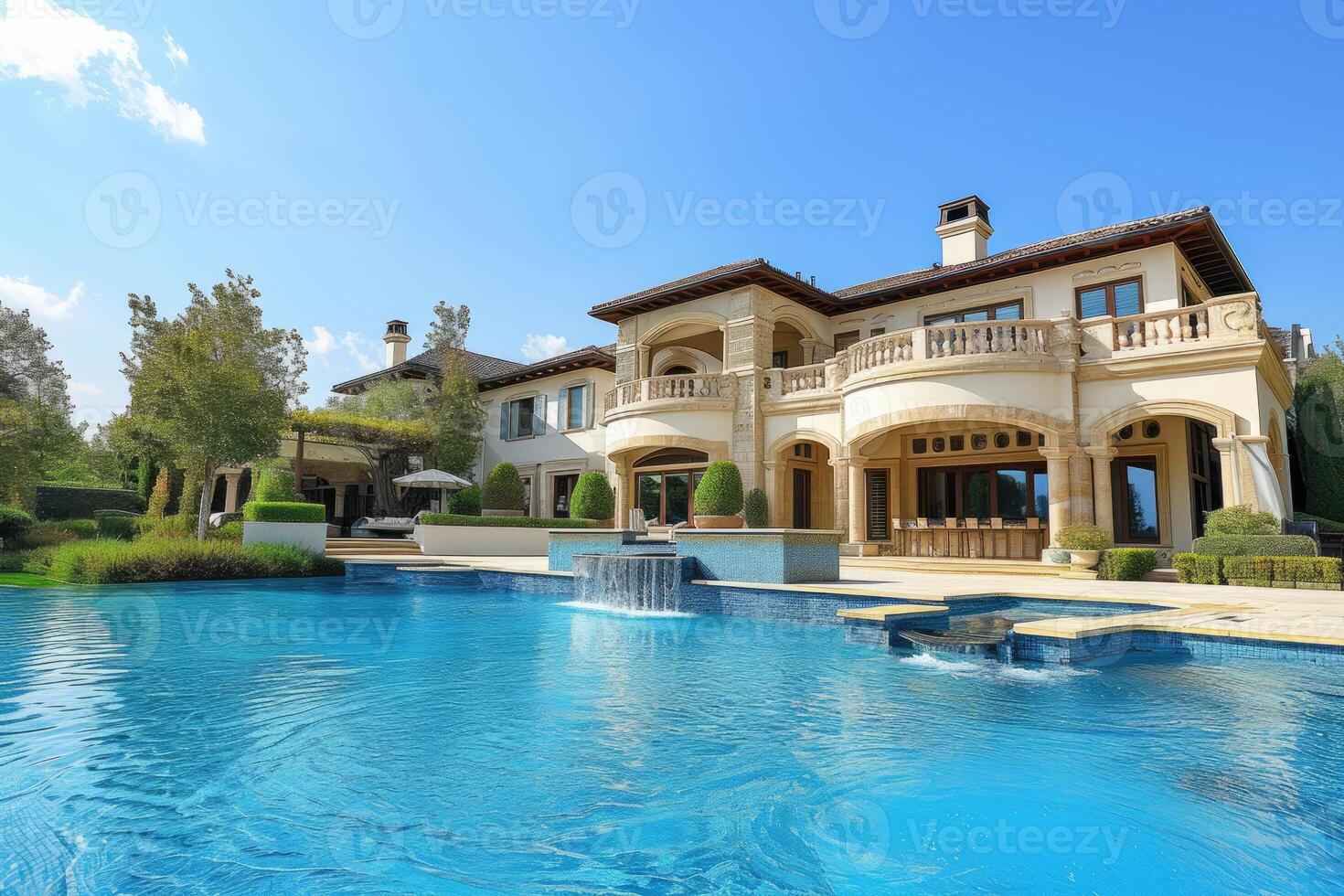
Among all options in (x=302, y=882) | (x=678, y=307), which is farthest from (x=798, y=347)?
(x=302, y=882)

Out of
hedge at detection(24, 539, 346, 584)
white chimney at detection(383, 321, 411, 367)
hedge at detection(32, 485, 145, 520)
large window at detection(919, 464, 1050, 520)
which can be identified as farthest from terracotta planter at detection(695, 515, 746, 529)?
hedge at detection(32, 485, 145, 520)

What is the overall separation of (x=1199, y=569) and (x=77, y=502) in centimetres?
3387

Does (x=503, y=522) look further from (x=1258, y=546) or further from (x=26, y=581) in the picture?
(x=1258, y=546)

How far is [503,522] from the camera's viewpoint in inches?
851

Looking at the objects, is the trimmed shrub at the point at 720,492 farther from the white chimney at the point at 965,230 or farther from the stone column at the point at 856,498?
the white chimney at the point at 965,230

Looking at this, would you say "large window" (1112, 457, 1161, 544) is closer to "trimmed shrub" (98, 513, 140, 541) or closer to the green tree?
the green tree

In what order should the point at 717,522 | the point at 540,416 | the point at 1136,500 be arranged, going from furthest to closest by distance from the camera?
the point at 540,416
the point at 717,522
the point at 1136,500

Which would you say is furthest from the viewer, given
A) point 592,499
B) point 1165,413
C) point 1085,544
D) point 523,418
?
point 523,418

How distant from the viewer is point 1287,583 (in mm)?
11258

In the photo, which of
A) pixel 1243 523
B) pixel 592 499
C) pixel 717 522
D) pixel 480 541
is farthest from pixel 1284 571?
pixel 480 541

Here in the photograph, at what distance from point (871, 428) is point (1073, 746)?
11948mm

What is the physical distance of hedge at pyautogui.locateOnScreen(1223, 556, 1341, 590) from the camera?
11000 millimetres

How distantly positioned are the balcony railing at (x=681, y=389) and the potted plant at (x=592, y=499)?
2.43 m

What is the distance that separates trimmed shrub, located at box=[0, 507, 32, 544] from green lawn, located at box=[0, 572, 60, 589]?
6.06m
